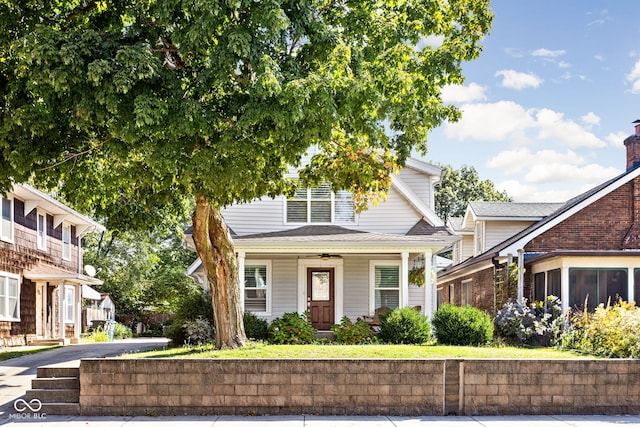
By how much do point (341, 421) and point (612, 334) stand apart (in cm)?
575

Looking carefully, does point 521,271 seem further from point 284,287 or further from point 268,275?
point 268,275

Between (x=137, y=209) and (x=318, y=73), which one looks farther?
(x=137, y=209)

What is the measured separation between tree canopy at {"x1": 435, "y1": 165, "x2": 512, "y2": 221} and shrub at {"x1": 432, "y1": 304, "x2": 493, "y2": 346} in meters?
41.6

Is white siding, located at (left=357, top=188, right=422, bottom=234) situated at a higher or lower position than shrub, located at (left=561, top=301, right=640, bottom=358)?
higher

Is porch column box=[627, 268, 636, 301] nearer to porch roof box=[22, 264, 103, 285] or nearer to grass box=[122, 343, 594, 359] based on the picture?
grass box=[122, 343, 594, 359]

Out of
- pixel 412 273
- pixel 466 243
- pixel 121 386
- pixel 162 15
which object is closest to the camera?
pixel 162 15

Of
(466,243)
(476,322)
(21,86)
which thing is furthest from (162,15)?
(466,243)

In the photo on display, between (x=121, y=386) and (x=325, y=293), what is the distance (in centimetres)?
1194

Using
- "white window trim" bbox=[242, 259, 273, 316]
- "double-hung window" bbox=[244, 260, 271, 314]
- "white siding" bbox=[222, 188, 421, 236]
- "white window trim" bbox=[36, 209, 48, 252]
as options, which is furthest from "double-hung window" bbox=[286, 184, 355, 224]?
"white window trim" bbox=[36, 209, 48, 252]

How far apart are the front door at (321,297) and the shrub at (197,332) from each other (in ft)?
19.5

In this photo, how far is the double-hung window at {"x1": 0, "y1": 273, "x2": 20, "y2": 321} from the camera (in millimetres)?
23984

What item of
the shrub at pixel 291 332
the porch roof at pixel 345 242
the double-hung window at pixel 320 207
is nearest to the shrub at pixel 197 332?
the shrub at pixel 291 332

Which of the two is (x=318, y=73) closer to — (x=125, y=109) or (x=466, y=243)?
(x=125, y=109)

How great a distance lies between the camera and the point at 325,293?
22828mm
